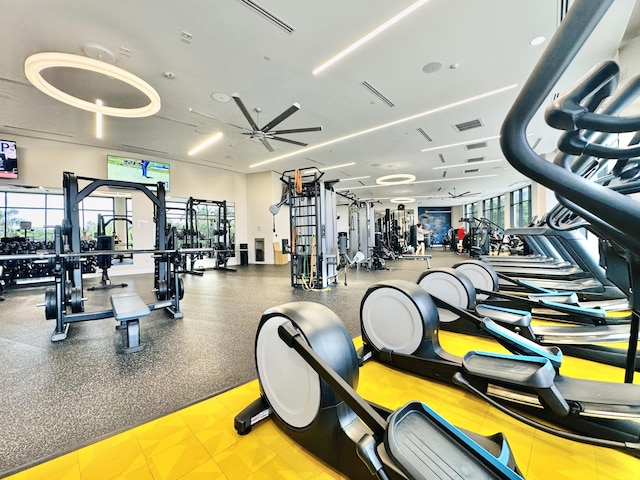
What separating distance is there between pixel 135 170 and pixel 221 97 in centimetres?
529

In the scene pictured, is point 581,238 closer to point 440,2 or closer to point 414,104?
point 440,2

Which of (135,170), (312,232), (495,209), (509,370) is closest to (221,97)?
(312,232)

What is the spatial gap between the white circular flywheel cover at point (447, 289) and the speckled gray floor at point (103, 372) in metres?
0.94

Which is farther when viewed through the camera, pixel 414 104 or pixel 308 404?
pixel 414 104

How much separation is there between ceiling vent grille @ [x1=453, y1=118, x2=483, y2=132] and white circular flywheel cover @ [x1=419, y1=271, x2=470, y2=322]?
5.63m

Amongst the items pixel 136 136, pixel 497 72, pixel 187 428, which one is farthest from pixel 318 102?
pixel 187 428

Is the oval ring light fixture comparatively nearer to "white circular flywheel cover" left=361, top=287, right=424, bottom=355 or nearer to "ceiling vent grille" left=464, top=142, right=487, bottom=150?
"white circular flywheel cover" left=361, top=287, right=424, bottom=355

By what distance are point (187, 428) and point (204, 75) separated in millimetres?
5228

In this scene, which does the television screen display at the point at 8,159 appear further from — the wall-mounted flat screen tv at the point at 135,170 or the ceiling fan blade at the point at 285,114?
the ceiling fan blade at the point at 285,114

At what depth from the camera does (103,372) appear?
2.19 m

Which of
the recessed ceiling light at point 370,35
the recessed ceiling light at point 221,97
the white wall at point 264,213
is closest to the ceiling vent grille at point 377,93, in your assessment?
the recessed ceiling light at point 370,35

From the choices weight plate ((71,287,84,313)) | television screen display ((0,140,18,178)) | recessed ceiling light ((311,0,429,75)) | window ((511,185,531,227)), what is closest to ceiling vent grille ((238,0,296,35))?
recessed ceiling light ((311,0,429,75))

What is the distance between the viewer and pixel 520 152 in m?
0.71

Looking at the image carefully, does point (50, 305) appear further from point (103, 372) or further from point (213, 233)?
point (213, 233)
